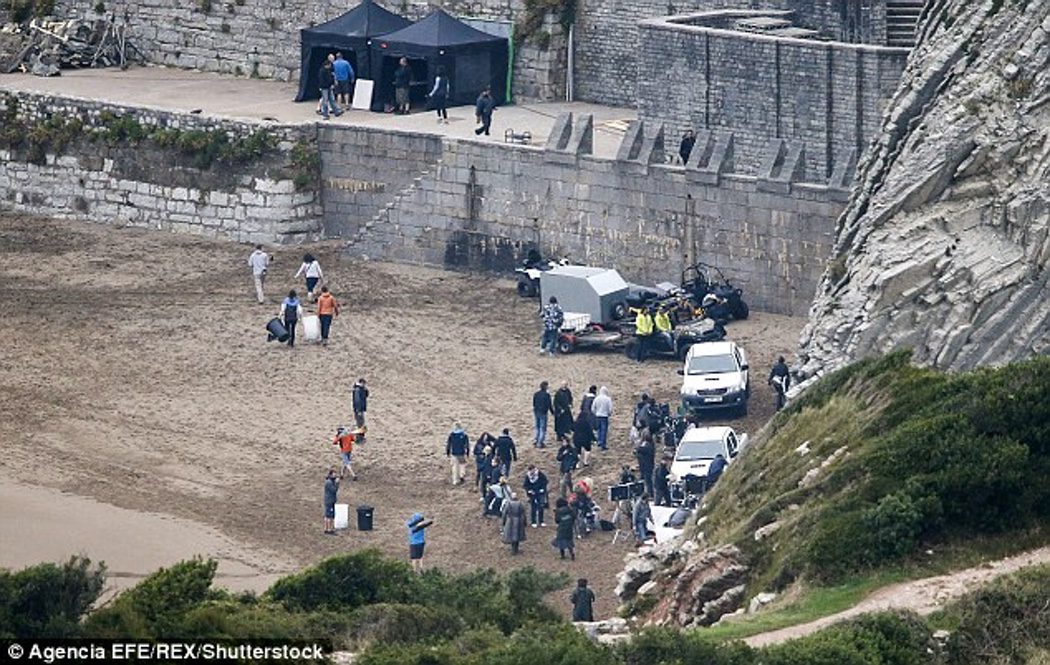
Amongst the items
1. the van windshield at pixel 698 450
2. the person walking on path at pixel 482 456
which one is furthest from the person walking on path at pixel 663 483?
the person walking on path at pixel 482 456

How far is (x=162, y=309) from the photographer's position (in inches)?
2265

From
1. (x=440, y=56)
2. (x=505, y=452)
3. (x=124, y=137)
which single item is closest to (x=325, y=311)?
(x=505, y=452)

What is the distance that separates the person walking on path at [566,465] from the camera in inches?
1842

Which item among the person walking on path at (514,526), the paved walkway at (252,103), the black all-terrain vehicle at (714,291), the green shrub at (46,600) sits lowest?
the person walking on path at (514,526)

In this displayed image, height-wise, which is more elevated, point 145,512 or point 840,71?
point 840,71

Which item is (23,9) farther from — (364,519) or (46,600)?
(46,600)

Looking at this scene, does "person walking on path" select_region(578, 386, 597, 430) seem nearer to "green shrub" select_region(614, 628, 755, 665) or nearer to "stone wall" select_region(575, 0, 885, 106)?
"stone wall" select_region(575, 0, 885, 106)

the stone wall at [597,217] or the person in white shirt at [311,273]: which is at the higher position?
the stone wall at [597,217]

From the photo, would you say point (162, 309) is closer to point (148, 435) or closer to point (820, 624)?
point (148, 435)

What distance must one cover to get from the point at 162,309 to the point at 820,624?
26.6 m

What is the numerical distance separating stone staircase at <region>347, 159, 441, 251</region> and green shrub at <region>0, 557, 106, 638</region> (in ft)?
91.9

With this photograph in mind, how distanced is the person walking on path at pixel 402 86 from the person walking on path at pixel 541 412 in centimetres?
1410

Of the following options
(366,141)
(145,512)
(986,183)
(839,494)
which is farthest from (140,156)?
(839,494)

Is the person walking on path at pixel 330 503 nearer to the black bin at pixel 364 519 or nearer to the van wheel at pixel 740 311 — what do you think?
the black bin at pixel 364 519
